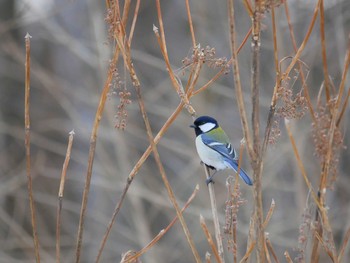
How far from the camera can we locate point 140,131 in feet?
26.0

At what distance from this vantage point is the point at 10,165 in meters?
8.62

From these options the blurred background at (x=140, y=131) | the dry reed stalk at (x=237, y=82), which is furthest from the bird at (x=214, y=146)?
the dry reed stalk at (x=237, y=82)

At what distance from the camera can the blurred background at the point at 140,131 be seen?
257 inches

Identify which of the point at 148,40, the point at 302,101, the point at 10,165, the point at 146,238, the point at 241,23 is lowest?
the point at 302,101

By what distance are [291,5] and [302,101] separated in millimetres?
4934

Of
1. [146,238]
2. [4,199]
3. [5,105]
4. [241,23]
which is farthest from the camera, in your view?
[5,105]

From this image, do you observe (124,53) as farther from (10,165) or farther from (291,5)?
(10,165)

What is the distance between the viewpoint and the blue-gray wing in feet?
12.5

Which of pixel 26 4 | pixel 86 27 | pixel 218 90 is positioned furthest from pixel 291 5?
pixel 86 27

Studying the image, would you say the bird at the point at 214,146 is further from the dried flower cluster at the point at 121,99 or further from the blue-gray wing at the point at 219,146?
the dried flower cluster at the point at 121,99

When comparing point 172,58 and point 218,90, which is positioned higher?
point 172,58

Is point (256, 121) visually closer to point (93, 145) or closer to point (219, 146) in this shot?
point (93, 145)

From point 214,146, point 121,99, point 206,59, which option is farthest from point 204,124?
point 121,99

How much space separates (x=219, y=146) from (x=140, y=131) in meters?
4.13
